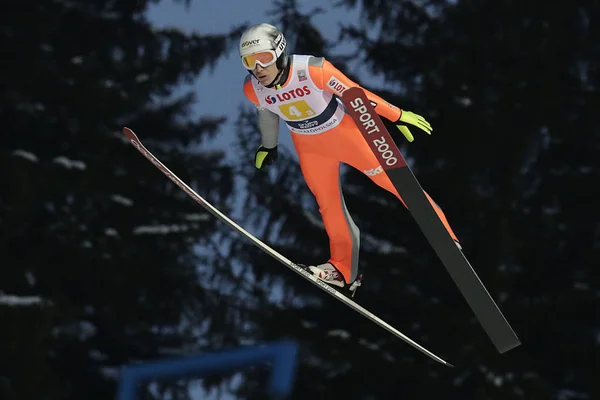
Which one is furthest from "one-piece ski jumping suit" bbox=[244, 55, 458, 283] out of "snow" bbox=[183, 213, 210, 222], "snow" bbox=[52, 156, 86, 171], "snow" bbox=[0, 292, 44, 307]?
"snow" bbox=[183, 213, 210, 222]

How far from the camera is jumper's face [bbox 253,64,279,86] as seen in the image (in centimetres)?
742

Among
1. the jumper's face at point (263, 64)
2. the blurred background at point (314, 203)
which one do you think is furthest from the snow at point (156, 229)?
the jumper's face at point (263, 64)

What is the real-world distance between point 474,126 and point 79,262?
5332 mm

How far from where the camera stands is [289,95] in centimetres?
759

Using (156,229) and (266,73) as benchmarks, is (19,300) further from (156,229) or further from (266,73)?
(266,73)

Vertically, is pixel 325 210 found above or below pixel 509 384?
below

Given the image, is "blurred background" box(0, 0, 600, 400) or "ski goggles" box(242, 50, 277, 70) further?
"blurred background" box(0, 0, 600, 400)

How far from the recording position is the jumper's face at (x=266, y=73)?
7422 millimetres

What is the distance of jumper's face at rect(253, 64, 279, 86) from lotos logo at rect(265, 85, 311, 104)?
0.13m

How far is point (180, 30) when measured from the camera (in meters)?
18.5

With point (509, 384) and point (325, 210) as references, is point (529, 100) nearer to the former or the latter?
point (509, 384)

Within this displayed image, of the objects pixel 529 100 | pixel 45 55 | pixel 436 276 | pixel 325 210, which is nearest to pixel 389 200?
pixel 436 276

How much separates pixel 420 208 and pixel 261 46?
1.29m

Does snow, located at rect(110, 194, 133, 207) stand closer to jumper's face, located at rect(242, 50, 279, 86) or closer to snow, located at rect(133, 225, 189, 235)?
snow, located at rect(133, 225, 189, 235)
